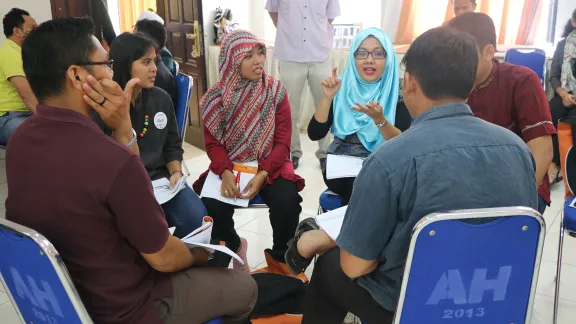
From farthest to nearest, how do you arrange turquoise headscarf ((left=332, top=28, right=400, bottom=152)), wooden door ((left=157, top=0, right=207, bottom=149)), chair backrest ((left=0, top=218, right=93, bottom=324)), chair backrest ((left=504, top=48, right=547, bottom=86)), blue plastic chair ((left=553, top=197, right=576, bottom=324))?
wooden door ((left=157, top=0, right=207, bottom=149)), chair backrest ((left=504, top=48, right=547, bottom=86)), turquoise headscarf ((left=332, top=28, right=400, bottom=152)), blue plastic chair ((left=553, top=197, right=576, bottom=324)), chair backrest ((left=0, top=218, right=93, bottom=324))

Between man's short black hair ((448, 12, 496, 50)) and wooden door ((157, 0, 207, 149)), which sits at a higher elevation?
man's short black hair ((448, 12, 496, 50))

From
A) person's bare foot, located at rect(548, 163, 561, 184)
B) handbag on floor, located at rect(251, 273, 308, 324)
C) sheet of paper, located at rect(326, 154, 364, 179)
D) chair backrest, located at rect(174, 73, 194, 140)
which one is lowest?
person's bare foot, located at rect(548, 163, 561, 184)

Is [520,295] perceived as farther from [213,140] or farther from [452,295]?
[213,140]

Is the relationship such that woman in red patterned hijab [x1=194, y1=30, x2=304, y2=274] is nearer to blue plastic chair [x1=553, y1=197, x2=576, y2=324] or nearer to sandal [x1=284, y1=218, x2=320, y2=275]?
sandal [x1=284, y1=218, x2=320, y2=275]

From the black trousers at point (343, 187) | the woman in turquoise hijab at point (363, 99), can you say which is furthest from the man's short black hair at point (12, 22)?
the black trousers at point (343, 187)

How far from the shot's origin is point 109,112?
1501mm

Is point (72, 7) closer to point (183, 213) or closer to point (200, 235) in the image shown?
point (183, 213)

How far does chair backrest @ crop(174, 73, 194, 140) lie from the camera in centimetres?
261

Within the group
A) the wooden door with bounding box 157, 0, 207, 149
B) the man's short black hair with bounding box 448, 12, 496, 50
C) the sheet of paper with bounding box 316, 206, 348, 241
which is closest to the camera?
the sheet of paper with bounding box 316, 206, 348, 241

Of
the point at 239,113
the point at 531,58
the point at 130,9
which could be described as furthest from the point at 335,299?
the point at 130,9

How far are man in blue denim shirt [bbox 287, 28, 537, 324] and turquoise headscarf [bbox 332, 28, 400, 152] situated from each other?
101 centimetres

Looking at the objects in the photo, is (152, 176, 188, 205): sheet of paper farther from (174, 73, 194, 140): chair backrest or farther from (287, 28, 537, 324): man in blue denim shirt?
(287, 28, 537, 324): man in blue denim shirt

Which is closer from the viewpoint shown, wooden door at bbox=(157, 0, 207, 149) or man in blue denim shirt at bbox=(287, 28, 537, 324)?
man in blue denim shirt at bbox=(287, 28, 537, 324)

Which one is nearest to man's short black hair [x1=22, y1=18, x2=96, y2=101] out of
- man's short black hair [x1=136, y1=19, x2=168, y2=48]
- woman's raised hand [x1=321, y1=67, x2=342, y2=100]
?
woman's raised hand [x1=321, y1=67, x2=342, y2=100]
